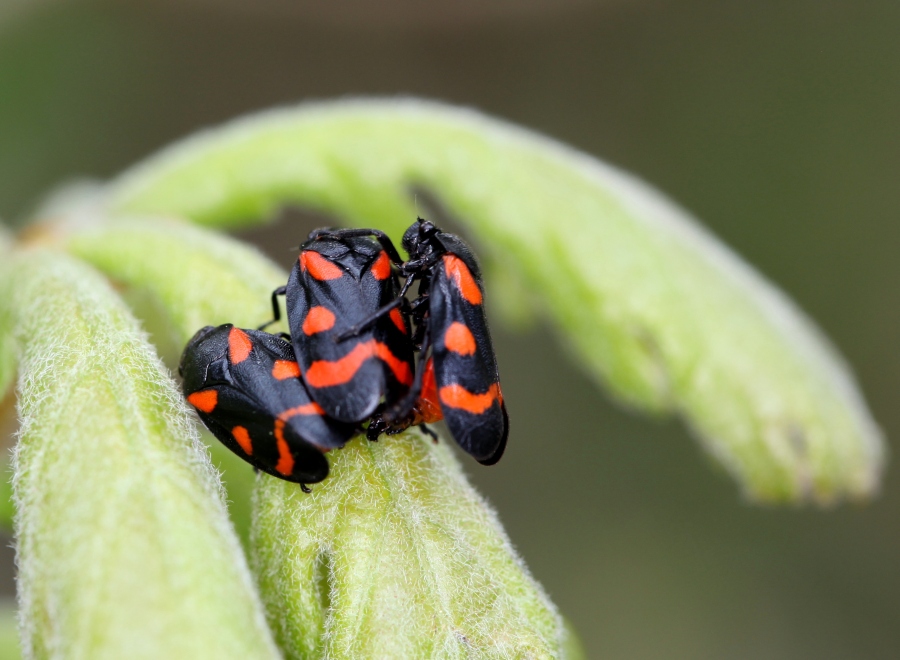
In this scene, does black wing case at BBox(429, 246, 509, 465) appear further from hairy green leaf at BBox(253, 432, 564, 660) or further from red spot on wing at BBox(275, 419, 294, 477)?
red spot on wing at BBox(275, 419, 294, 477)

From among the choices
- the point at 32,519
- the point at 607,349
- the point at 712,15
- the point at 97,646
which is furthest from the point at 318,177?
the point at 712,15

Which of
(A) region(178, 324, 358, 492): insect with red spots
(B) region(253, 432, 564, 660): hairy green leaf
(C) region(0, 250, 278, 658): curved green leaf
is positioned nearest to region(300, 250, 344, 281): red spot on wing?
(A) region(178, 324, 358, 492): insect with red spots

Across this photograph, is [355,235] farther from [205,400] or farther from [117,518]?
[117,518]

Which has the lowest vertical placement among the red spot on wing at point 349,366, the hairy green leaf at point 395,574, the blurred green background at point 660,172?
the hairy green leaf at point 395,574

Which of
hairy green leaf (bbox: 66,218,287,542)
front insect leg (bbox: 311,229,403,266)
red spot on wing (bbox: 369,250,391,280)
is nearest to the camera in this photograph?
hairy green leaf (bbox: 66,218,287,542)

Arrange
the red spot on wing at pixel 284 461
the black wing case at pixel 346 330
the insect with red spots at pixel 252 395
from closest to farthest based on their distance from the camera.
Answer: the red spot on wing at pixel 284 461, the insect with red spots at pixel 252 395, the black wing case at pixel 346 330

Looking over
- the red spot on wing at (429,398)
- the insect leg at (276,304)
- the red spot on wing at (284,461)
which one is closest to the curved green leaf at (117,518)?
the red spot on wing at (284,461)

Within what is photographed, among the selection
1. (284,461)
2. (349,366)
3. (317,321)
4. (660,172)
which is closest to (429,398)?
(349,366)

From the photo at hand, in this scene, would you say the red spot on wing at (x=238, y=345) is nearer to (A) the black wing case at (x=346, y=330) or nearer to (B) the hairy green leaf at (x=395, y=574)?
(A) the black wing case at (x=346, y=330)
